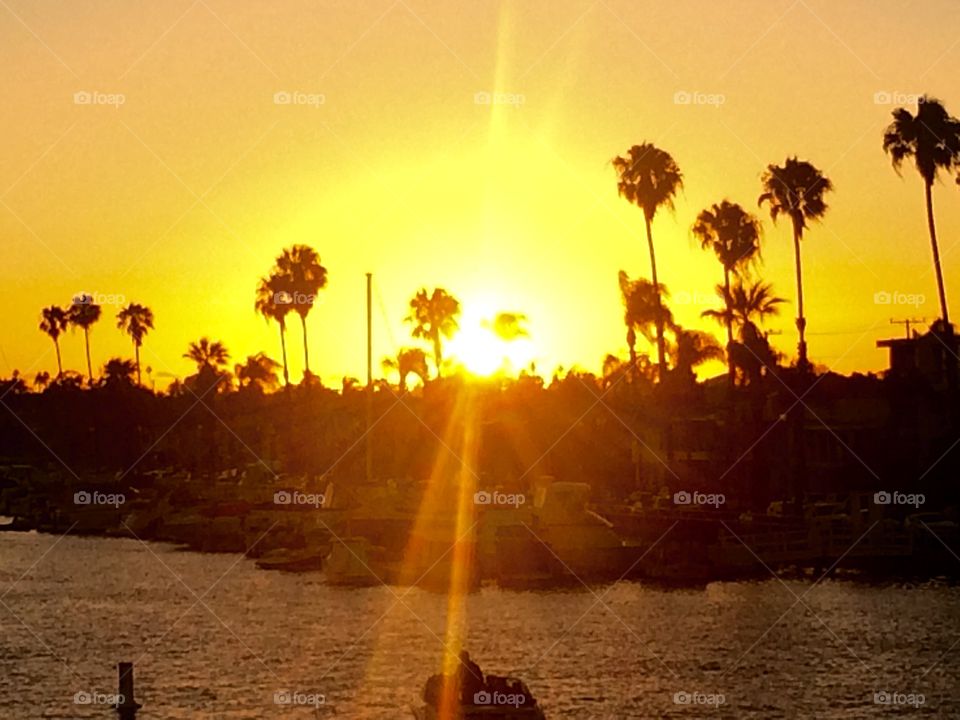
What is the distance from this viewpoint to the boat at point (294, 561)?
96062mm

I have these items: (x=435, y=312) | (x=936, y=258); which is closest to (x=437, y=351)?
(x=435, y=312)

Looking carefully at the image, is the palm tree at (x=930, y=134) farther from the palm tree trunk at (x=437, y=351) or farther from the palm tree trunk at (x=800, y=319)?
the palm tree trunk at (x=437, y=351)

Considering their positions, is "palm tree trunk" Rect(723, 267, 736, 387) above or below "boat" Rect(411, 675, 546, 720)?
above

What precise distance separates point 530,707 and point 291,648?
79.1 feet

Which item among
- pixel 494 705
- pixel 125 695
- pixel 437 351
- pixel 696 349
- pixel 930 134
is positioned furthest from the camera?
pixel 437 351

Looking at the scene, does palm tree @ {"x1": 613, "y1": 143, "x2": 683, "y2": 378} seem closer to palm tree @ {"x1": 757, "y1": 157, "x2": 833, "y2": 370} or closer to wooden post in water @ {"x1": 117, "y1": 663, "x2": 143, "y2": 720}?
palm tree @ {"x1": 757, "y1": 157, "x2": 833, "y2": 370}

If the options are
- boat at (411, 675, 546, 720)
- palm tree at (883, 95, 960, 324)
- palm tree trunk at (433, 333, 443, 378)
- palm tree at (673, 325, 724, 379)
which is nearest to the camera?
boat at (411, 675, 546, 720)

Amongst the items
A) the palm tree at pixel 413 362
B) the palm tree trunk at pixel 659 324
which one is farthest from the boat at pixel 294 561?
the palm tree at pixel 413 362

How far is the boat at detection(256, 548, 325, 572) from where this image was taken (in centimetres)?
9606

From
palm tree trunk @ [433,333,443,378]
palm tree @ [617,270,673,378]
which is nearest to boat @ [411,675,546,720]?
palm tree @ [617,270,673,378]

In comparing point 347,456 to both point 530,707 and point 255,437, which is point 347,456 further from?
point 530,707

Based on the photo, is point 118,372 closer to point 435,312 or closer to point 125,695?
point 435,312

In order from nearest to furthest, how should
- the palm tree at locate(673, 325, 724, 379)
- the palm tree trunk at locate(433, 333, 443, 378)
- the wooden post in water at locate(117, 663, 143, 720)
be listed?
the wooden post in water at locate(117, 663, 143, 720) < the palm tree at locate(673, 325, 724, 379) < the palm tree trunk at locate(433, 333, 443, 378)

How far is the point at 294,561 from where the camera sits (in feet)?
316
